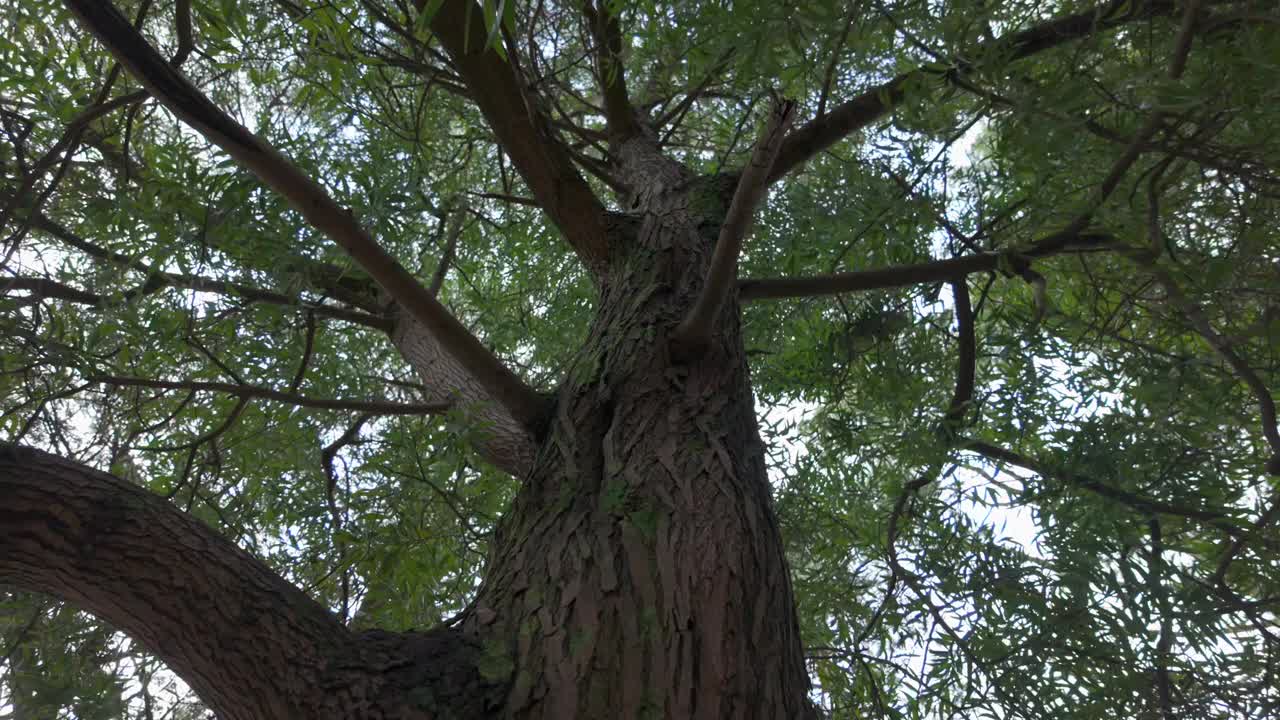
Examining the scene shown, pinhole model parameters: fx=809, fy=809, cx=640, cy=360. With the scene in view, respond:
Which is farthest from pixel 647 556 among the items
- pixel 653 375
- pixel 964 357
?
pixel 964 357

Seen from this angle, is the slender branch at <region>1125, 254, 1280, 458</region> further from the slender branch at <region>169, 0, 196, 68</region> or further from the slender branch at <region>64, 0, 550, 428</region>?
the slender branch at <region>169, 0, 196, 68</region>

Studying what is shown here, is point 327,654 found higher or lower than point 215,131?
lower

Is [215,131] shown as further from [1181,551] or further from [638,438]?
[1181,551]

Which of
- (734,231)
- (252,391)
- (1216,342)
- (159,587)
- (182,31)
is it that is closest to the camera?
(159,587)

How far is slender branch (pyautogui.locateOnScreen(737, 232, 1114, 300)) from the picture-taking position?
5.32 ft

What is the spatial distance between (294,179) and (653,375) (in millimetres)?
715

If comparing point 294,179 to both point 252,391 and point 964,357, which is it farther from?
point 964,357

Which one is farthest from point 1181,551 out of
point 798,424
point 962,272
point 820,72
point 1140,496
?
point 820,72

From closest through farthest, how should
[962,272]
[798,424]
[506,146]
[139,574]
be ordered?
[139,574]
[506,146]
[962,272]
[798,424]

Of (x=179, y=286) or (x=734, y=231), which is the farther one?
(x=179, y=286)

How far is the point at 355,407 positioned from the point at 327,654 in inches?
29.4

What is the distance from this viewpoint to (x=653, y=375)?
1.57 metres

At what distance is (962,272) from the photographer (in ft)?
6.03

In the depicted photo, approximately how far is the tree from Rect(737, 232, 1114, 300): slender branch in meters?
0.01
